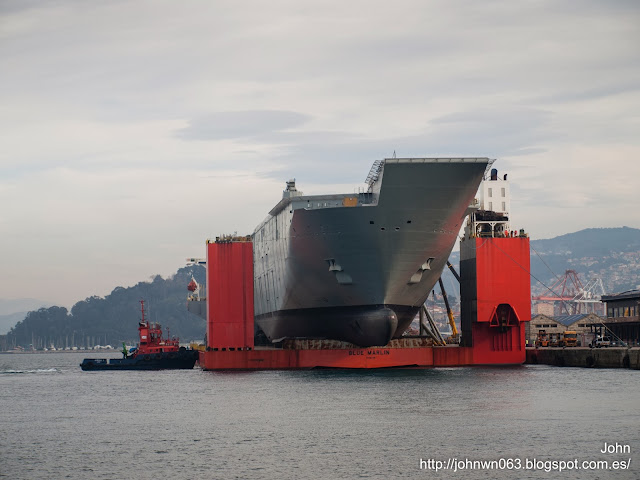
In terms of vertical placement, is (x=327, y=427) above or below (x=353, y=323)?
below

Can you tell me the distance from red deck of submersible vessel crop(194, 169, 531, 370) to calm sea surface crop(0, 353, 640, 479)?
4570mm

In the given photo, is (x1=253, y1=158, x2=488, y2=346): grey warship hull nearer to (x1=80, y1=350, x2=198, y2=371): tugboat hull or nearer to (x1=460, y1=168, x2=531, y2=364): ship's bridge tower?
(x1=460, y1=168, x2=531, y2=364): ship's bridge tower

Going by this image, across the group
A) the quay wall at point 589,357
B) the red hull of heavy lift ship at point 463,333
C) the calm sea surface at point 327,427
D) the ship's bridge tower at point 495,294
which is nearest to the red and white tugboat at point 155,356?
the red hull of heavy lift ship at point 463,333

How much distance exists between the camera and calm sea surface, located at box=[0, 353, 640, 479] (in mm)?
29703

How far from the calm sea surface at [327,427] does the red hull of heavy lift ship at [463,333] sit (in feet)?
13.6

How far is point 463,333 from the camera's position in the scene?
66.3 metres

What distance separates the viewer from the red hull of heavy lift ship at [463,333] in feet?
202

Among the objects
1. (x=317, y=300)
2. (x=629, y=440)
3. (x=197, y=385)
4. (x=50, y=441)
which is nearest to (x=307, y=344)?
(x=317, y=300)

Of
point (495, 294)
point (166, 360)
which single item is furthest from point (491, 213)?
point (166, 360)

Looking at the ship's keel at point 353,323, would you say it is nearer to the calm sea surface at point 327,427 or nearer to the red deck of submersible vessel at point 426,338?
the red deck of submersible vessel at point 426,338

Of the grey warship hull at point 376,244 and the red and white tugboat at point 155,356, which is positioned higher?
the grey warship hull at point 376,244

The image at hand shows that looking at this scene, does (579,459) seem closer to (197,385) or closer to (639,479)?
(639,479)

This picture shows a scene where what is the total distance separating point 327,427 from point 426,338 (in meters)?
29.0

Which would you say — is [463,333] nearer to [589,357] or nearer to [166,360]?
[589,357]
